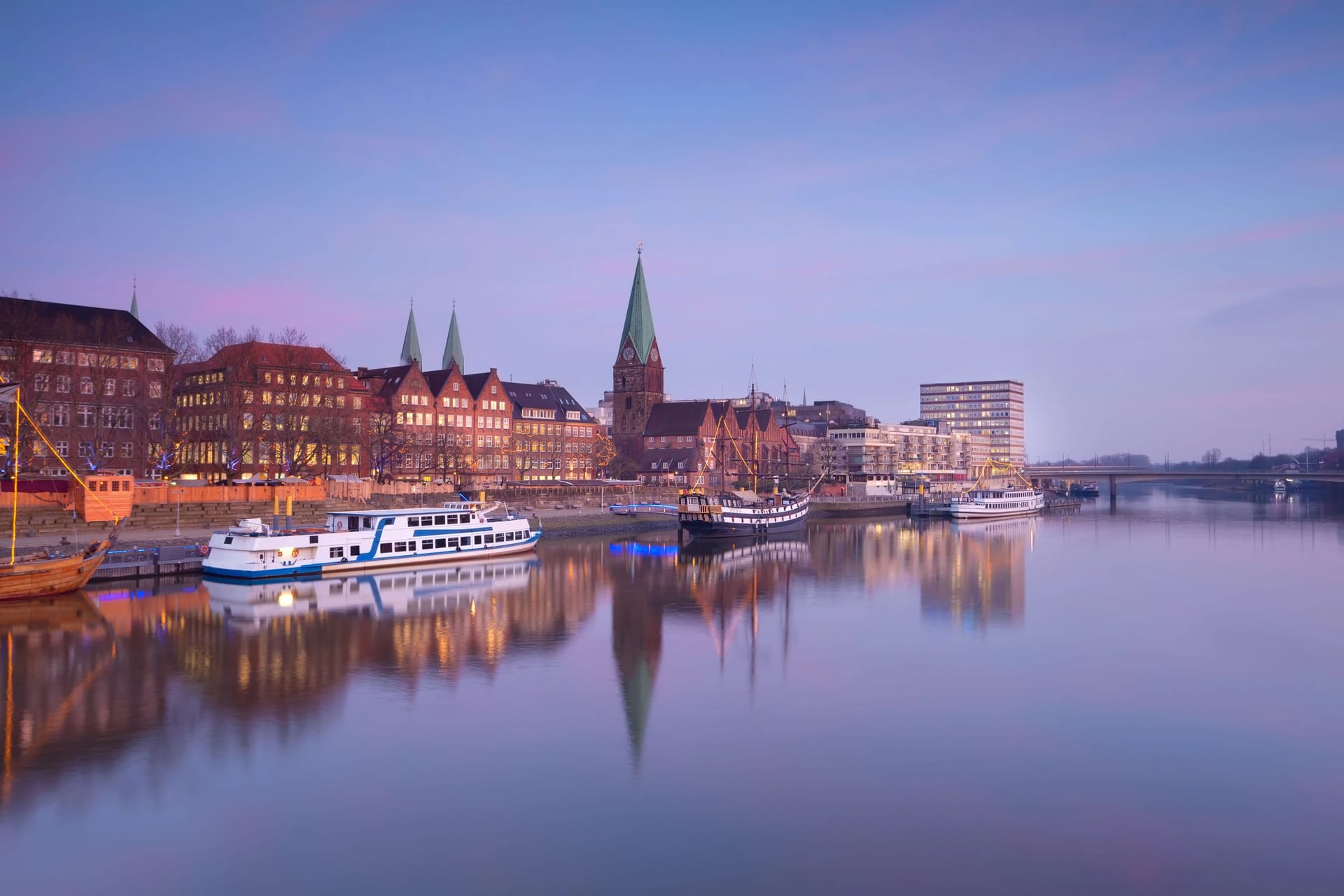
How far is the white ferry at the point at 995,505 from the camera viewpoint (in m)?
117

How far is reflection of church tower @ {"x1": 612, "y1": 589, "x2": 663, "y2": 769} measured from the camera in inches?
1049

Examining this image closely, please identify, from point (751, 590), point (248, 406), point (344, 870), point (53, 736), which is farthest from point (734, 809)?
point (248, 406)

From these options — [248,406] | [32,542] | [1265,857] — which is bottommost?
[1265,857]

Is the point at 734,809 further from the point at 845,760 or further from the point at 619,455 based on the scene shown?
the point at 619,455

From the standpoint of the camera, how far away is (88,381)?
7856cm

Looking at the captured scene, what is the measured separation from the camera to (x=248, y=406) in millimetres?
79188

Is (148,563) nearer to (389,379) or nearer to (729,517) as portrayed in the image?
(729,517)

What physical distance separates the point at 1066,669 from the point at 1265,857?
50.3 ft

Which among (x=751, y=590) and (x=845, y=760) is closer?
(x=845, y=760)

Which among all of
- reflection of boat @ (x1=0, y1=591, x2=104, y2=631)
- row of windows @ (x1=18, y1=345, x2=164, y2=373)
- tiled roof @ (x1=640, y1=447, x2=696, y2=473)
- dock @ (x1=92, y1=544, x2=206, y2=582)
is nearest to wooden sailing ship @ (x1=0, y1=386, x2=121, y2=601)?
reflection of boat @ (x1=0, y1=591, x2=104, y2=631)

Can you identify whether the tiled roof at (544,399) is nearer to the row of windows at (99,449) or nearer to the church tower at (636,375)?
the church tower at (636,375)

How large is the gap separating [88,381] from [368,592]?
46162 mm

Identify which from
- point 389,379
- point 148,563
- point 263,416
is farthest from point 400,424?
point 148,563

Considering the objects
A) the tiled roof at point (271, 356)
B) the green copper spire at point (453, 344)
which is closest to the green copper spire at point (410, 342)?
the green copper spire at point (453, 344)
